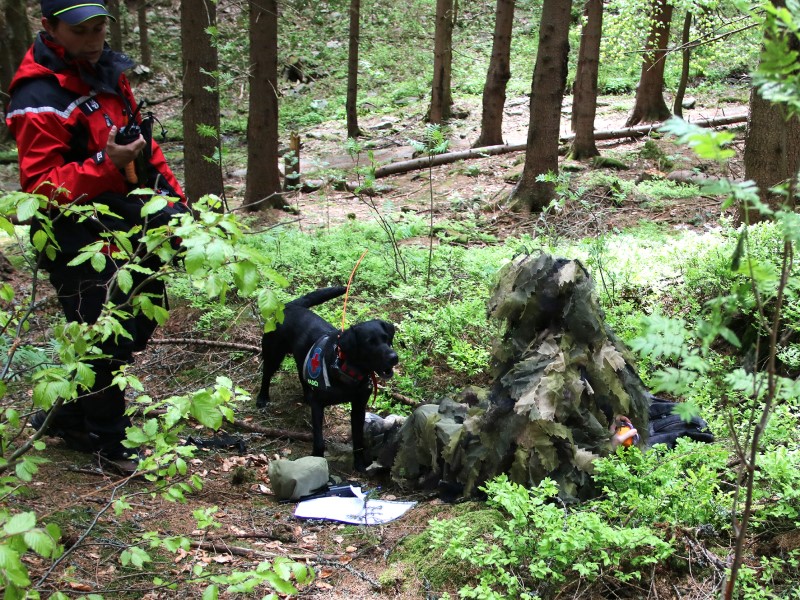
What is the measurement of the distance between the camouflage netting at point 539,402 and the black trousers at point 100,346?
1.76 metres

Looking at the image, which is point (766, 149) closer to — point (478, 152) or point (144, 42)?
point (478, 152)

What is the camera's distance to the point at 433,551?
3064mm

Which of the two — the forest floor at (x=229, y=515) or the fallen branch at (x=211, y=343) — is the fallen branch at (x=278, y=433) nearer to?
the forest floor at (x=229, y=515)

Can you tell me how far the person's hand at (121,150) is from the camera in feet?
10.6

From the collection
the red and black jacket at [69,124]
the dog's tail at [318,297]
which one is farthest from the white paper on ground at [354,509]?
the red and black jacket at [69,124]

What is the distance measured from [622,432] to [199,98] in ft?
23.8

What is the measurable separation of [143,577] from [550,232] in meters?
6.24

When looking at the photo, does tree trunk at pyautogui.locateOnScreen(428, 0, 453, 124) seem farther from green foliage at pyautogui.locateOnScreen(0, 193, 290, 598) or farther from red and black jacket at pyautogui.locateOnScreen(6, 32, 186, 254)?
green foliage at pyautogui.locateOnScreen(0, 193, 290, 598)

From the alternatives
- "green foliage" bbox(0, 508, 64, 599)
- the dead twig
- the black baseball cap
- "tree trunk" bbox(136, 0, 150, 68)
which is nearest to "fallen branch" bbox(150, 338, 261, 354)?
the dead twig

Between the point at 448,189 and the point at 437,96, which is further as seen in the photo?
the point at 437,96

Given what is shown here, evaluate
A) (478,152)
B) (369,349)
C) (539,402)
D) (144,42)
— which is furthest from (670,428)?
(144,42)

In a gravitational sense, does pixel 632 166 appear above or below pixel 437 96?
below

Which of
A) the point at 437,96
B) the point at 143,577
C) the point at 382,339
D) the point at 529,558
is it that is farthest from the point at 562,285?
the point at 437,96

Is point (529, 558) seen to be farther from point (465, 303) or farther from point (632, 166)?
point (632, 166)
